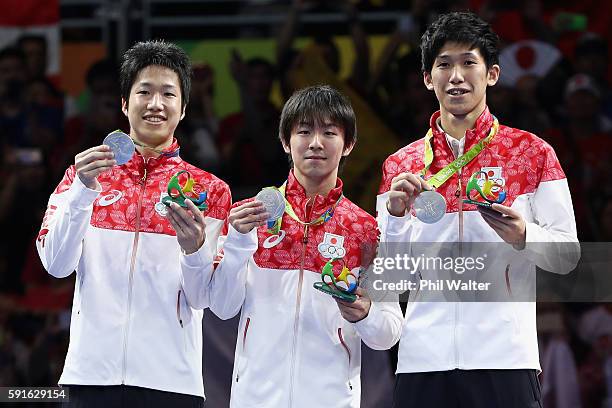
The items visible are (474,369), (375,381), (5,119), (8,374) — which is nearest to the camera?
(474,369)

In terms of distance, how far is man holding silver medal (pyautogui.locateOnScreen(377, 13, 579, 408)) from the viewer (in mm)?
3535

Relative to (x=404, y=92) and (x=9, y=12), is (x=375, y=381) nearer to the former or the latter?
(x=404, y=92)

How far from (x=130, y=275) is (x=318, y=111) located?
0.89 m

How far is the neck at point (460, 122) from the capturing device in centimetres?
380

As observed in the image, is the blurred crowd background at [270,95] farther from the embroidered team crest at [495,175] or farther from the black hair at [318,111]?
the embroidered team crest at [495,175]

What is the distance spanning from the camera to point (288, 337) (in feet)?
12.0

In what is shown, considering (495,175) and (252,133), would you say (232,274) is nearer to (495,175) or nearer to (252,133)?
(495,175)

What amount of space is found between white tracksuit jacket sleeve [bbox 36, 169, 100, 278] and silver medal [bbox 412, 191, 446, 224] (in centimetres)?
109

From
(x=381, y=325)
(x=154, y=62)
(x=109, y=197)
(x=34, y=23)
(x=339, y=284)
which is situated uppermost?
(x=34, y=23)

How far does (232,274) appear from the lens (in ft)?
11.9

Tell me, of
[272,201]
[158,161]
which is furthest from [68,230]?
[272,201]

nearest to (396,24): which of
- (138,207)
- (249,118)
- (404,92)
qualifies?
(404,92)

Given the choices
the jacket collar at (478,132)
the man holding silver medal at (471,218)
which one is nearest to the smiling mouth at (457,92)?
the man holding silver medal at (471,218)

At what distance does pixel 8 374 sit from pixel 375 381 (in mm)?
2876
